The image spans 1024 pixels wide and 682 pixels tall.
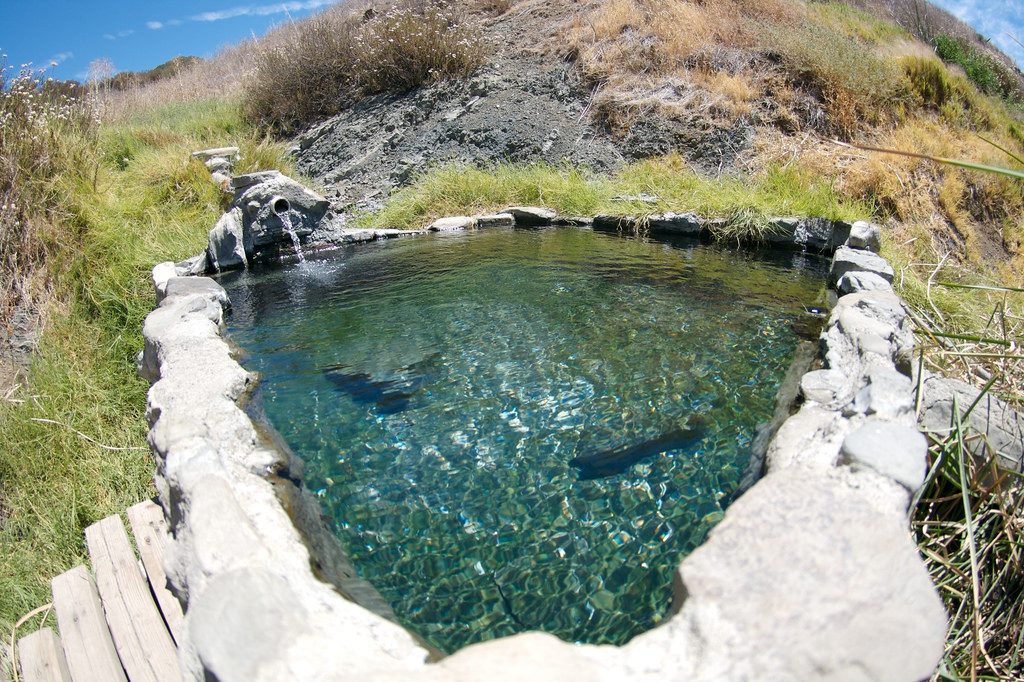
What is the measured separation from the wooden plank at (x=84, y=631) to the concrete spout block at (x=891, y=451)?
7.37 feet

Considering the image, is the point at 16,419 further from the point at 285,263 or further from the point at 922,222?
the point at 922,222

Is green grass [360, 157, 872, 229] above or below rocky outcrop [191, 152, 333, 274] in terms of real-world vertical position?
below

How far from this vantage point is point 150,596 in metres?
2.15

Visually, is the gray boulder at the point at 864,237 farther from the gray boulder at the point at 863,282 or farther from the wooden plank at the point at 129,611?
the wooden plank at the point at 129,611

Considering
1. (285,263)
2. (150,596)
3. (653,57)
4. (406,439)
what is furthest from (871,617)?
(653,57)

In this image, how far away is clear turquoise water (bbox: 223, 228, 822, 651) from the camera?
71.5 inches

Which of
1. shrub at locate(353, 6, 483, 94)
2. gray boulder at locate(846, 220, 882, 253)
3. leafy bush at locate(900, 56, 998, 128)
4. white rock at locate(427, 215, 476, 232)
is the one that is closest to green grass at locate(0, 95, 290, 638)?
white rock at locate(427, 215, 476, 232)

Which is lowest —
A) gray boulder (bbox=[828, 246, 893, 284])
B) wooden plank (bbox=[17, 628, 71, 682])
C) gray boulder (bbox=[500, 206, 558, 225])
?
wooden plank (bbox=[17, 628, 71, 682])

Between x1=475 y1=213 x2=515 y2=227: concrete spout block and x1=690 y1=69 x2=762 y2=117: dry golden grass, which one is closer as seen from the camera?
x1=475 y1=213 x2=515 y2=227: concrete spout block

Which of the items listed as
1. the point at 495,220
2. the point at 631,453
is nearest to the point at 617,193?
the point at 495,220

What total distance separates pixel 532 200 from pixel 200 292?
13.7ft

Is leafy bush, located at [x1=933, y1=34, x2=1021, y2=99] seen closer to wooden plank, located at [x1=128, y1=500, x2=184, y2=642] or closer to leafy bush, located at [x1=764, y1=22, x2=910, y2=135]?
leafy bush, located at [x1=764, y1=22, x2=910, y2=135]

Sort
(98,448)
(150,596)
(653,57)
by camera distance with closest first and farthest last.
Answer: (150,596)
(98,448)
(653,57)

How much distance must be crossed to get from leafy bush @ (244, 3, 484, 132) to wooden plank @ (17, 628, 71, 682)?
8618 mm
